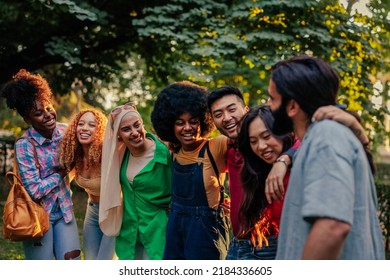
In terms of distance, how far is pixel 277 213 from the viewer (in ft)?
10.8

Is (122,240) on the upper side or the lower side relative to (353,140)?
lower

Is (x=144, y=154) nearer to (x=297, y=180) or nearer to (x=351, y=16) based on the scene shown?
(x=297, y=180)

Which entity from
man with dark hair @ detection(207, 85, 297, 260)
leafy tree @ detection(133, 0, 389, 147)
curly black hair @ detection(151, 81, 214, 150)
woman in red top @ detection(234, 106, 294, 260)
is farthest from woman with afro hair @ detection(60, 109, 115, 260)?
leafy tree @ detection(133, 0, 389, 147)

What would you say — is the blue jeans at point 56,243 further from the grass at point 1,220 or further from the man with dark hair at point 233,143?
the grass at point 1,220

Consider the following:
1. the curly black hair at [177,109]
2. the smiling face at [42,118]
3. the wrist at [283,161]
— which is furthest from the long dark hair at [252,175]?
the smiling face at [42,118]

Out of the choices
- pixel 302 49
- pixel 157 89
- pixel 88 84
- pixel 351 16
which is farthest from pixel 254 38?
pixel 157 89

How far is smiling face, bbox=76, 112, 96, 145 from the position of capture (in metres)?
4.58

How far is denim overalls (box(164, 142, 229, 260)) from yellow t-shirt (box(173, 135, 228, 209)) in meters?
0.03

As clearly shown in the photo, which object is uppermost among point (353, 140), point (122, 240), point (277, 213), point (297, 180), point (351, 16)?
point (351, 16)

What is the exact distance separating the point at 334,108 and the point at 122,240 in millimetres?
2565

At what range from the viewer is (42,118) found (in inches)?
179

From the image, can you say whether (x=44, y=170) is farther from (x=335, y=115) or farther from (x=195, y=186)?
(x=335, y=115)

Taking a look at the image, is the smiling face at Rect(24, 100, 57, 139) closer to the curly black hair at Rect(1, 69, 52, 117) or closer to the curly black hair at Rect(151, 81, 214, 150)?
the curly black hair at Rect(1, 69, 52, 117)

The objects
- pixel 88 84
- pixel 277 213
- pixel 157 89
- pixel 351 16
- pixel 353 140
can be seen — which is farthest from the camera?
pixel 157 89
